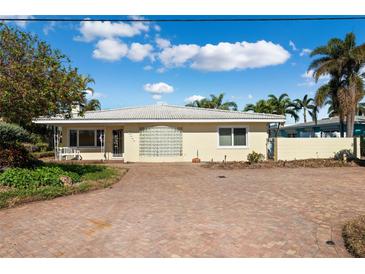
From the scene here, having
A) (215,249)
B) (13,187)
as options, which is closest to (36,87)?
(13,187)

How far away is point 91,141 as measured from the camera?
1897 centimetres

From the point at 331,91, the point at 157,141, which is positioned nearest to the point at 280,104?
the point at 331,91

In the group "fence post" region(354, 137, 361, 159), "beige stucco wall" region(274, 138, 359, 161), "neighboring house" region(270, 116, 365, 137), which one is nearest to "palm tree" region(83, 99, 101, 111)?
"beige stucco wall" region(274, 138, 359, 161)

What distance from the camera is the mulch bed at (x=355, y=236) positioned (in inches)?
163

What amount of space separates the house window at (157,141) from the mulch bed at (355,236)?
43.2 feet

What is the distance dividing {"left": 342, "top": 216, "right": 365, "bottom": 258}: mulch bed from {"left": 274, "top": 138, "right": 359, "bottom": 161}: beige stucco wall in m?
12.7

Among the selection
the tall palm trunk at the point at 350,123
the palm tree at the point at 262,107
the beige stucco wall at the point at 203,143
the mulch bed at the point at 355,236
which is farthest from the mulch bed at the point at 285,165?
the palm tree at the point at 262,107

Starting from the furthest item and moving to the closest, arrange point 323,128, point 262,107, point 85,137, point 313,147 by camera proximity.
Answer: point 262,107 < point 323,128 < point 85,137 < point 313,147

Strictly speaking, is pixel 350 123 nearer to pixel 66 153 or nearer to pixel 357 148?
pixel 357 148

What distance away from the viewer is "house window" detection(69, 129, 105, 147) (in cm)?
1872

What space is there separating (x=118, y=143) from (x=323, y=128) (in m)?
30.3

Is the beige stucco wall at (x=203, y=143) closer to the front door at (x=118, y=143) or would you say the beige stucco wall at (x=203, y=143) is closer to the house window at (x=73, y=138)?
the front door at (x=118, y=143)

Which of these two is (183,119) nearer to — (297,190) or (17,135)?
(297,190)

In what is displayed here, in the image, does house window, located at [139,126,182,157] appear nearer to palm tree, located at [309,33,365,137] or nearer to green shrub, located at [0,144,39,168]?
green shrub, located at [0,144,39,168]
